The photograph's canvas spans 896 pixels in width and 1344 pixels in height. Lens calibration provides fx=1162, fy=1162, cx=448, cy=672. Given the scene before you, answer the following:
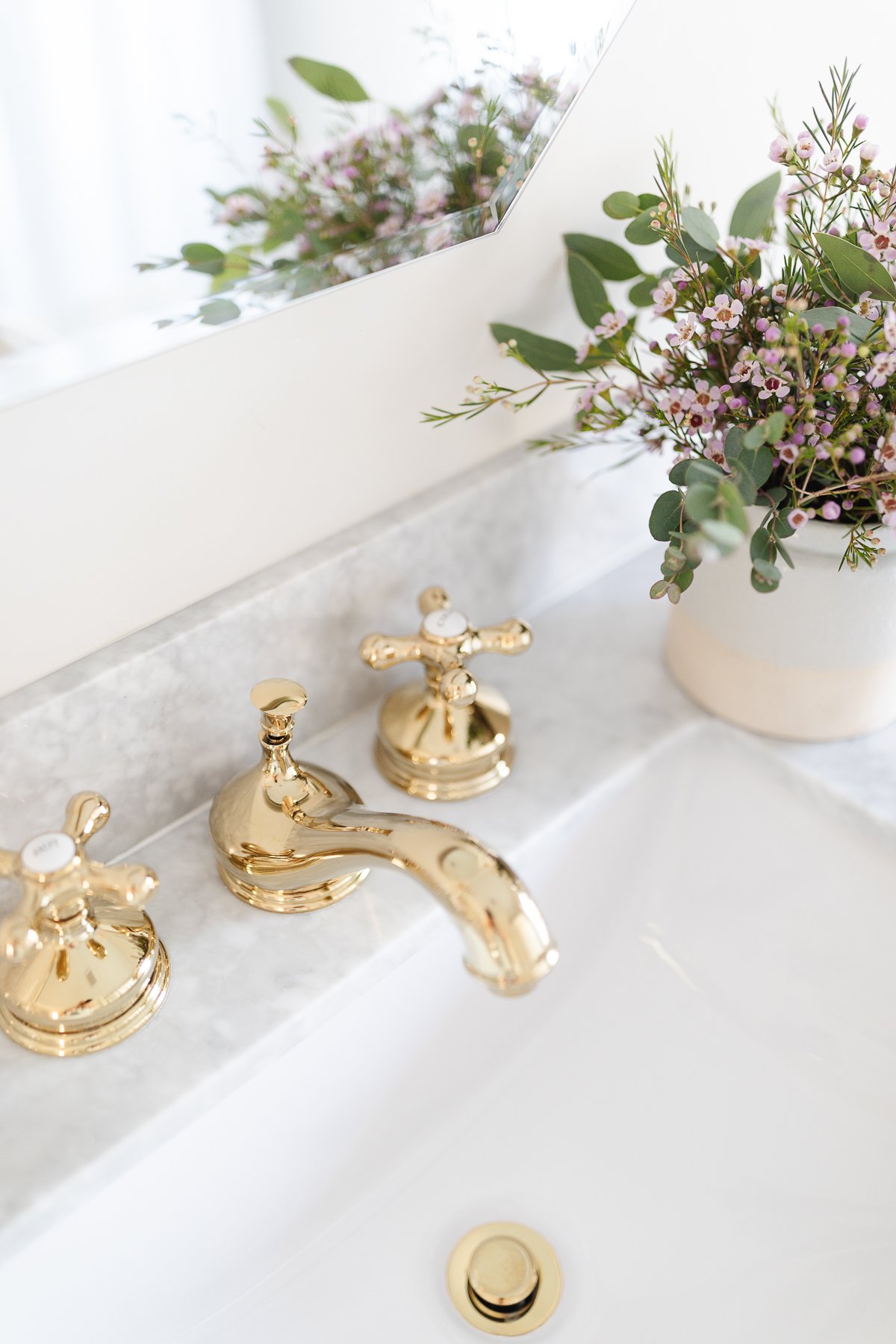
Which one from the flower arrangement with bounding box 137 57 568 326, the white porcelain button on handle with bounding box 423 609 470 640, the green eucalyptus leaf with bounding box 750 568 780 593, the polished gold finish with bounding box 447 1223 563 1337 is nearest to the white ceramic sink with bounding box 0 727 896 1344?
the polished gold finish with bounding box 447 1223 563 1337

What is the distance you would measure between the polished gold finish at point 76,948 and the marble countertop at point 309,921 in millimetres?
12

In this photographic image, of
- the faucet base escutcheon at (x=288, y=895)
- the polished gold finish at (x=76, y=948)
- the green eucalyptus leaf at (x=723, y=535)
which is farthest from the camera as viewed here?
the faucet base escutcheon at (x=288, y=895)

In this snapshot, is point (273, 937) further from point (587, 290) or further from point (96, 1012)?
point (587, 290)

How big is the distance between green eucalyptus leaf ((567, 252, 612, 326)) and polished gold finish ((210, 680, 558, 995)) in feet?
0.98

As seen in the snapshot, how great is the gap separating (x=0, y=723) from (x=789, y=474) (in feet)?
1.32

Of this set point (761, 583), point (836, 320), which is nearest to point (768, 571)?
point (761, 583)

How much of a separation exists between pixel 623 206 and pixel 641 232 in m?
0.03

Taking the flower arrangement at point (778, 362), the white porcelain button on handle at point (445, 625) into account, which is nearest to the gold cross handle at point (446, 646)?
the white porcelain button on handle at point (445, 625)

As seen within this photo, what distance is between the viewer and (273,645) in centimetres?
67

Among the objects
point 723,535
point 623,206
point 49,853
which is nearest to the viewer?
point 723,535

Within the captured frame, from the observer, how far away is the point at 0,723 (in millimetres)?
563

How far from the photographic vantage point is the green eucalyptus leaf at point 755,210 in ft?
2.12

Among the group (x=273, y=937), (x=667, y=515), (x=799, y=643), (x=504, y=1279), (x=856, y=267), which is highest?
(x=856, y=267)

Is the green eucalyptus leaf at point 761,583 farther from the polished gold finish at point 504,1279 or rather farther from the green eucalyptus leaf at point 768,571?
the polished gold finish at point 504,1279
